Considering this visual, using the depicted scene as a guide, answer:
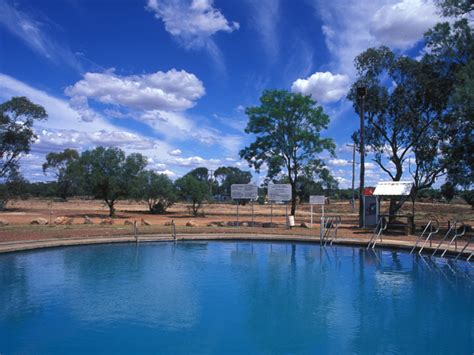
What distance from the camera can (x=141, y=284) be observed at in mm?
11891

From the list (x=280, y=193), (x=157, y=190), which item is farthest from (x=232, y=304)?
(x=157, y=190)

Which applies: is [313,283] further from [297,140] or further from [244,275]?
[297,140]

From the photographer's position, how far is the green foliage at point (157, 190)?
40.4m

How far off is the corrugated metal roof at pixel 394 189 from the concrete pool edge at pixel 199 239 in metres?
4.20

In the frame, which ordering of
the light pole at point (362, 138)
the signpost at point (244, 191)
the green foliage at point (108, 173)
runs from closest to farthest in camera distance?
the light pole at point (362, 138)
the signpost at point (244, 191)
the green foliage at point (108, 173)

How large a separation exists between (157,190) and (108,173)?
600 cm

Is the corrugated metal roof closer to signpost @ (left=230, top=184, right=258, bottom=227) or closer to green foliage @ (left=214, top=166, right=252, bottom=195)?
signpost @ (left=230, top=184, right=258, bottom=227)

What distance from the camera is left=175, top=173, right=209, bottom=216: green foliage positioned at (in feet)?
133

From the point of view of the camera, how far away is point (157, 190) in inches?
1639

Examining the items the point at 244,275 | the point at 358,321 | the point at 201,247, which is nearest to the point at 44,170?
the point at 201,247

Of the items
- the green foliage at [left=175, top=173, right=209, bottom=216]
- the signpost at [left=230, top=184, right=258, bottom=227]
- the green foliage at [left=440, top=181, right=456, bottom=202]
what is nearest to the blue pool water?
the signpost at [left=230, top=184, right=258, bottom=227]

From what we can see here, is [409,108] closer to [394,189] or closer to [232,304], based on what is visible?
[394,189]

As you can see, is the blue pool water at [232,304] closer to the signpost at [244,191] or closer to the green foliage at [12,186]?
the signpost at [244,191]

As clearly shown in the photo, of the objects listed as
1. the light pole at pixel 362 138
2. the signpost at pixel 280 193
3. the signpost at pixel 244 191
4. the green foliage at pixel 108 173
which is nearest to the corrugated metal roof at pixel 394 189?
the light pole at pixel 362 138
